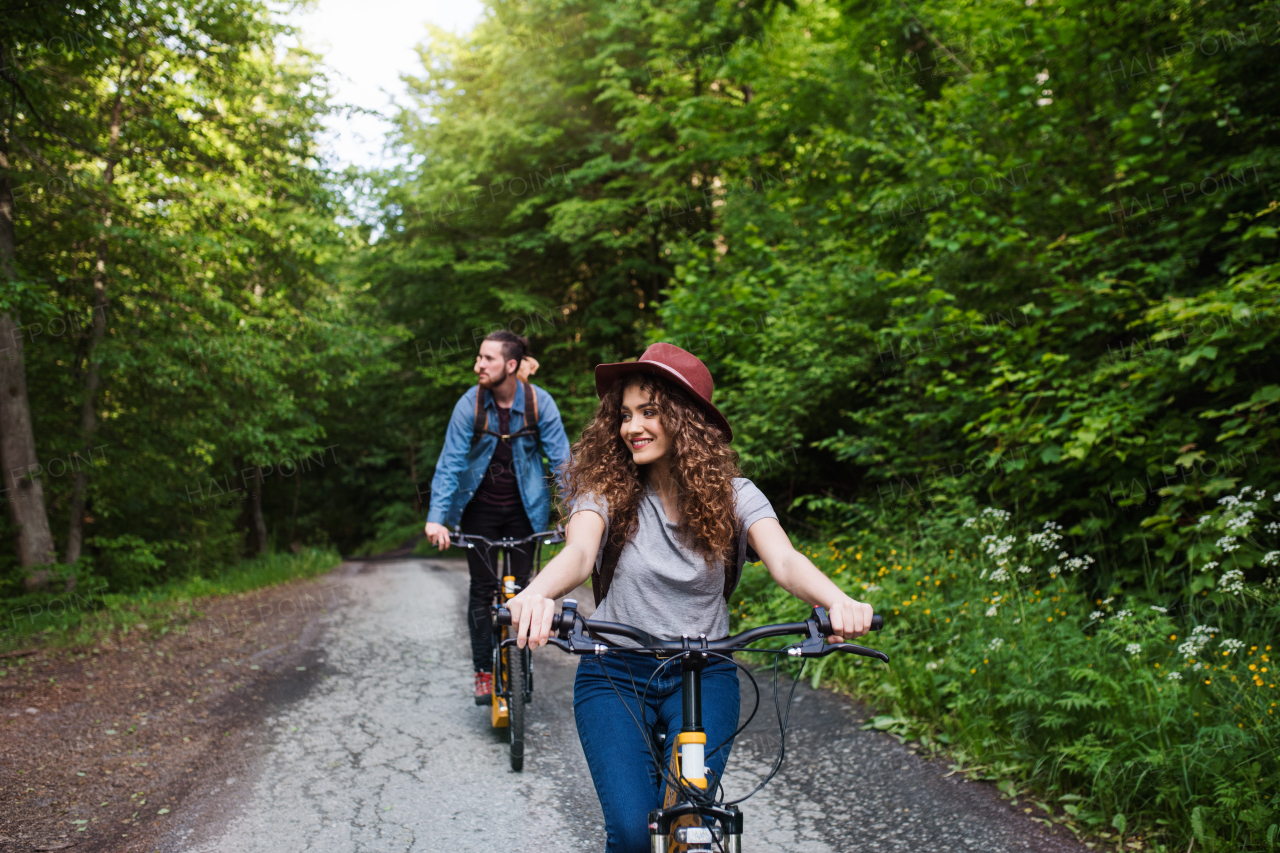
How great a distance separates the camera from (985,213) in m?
6.73

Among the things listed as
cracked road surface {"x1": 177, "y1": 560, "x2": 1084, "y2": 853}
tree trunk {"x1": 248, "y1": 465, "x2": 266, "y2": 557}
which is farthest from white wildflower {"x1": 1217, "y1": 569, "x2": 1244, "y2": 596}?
tree trunk {"x1": 248, "y1": 465, "x2": 266, "y2": 557}

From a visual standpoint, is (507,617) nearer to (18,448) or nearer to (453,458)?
(453,458)

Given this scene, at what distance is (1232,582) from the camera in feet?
12.4

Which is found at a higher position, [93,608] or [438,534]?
[438,534]

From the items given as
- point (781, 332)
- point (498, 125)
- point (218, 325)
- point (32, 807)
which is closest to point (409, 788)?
point (32, 807)

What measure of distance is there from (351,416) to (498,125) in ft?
42.9

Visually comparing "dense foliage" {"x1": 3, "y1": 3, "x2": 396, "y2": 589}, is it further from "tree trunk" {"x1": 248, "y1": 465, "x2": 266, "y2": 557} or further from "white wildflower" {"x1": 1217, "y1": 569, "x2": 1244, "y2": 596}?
"white wildflower" {"x1": 1217, "y1": 569, "x2": 1244, "y2": 596}

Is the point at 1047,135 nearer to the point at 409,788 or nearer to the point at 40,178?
the point at 409,788

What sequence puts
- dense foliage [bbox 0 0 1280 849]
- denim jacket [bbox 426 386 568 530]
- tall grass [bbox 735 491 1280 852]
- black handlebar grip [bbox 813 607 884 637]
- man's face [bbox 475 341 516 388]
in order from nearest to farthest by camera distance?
black handlebar grip [bbox 813 607 884 637] < tall grass [bbox 735 491 1280 852] < dense foliage [bbox 0 0 1280 849] < man's face [bbox 475 341 516 388] < denim jacket [bbox 426 386 568 530]

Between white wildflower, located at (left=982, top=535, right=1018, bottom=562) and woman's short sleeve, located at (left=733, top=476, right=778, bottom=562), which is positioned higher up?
woman's short sleeve, located at (left=733, top=476, right=778, bottom=562)

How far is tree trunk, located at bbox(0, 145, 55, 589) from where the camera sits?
925 centimetres

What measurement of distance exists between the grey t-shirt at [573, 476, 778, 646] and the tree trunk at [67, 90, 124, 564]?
34.5 feet

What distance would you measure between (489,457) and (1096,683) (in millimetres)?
3493

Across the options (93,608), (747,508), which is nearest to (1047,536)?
(747,508)
